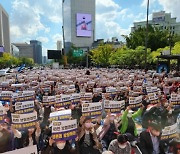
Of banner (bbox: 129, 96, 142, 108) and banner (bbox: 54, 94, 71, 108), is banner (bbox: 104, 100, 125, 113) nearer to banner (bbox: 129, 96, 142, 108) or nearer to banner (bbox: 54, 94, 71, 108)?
banner (bbox: 129, 96, 142, 108)

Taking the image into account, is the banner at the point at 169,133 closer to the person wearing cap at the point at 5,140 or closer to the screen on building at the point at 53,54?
the person wearing cap at the point at 5,140

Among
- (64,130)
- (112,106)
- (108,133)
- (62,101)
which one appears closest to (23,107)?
(62,101)

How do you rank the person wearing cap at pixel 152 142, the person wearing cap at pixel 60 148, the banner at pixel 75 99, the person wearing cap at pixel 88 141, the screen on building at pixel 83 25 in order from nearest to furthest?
the person wearing cap at pixel 60 148 < the person wearing cap at pixel 152 142 < the person wearing cap at pixel 88 141 < the banner at pixel 75 99 < the screen on building at pixel 83 25

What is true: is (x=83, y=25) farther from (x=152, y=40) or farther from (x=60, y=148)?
(x=60, y=148)

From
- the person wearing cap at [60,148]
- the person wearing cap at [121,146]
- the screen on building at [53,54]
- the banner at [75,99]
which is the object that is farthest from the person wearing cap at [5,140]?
the screen on building at [53,54]

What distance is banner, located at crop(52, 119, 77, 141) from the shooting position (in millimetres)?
5051

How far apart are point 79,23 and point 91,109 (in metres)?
133

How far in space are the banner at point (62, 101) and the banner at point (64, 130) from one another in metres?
3.70

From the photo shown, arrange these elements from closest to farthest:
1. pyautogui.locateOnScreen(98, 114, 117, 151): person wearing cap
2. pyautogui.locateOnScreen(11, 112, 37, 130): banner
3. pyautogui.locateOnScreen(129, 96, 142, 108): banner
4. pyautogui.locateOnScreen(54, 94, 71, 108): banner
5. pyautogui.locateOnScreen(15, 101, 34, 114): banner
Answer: pyautogui.locateOnScreen(98, 114, 117, 151): person wearing cap → pyautogui.locateOnScreen(11, 112, 37, 130): banner → pyautogui.locateOnScreen(15, 101, 34, 114): banner → pyautogui.locateOnScreen(129, 96, 142, 108): banner → pyautogui.locateOnScreen(54, 94, 71, 108): banner

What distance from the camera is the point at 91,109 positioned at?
22.9ft

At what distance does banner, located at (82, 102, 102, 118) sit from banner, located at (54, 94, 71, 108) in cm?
217

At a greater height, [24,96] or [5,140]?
[24,96]

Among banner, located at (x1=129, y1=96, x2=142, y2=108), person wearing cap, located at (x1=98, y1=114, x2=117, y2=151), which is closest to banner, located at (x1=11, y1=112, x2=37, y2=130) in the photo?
person wearing cap, located at (x1=98, y1=114, x2=117, y2=151)

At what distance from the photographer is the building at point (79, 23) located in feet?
446
